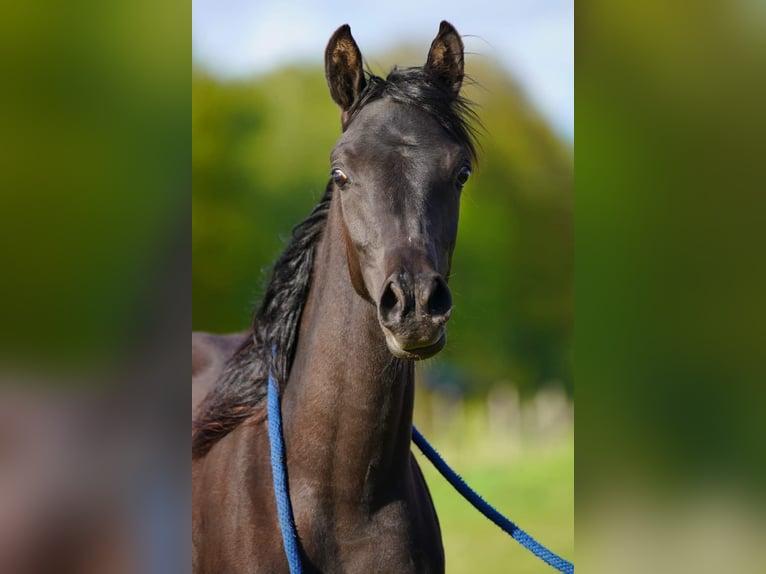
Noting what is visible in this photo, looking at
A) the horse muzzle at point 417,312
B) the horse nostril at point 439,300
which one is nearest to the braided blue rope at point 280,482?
the horse muzzle at point 417,312

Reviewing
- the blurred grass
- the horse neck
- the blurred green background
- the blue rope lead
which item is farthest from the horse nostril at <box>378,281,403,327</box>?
the blurred green background

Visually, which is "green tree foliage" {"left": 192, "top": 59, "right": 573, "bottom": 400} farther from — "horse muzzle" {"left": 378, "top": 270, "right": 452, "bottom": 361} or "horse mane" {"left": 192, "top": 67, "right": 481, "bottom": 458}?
"horse muzzle" {"left": 378, "top": 270, "right": 452, "bottom": 361}

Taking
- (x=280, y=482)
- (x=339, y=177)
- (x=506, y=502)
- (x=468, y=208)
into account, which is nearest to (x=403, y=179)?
(x=339, y=177)

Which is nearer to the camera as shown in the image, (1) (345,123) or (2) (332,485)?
(2) (332,485)

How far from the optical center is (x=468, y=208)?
19.5 meters

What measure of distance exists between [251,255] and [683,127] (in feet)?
55.7

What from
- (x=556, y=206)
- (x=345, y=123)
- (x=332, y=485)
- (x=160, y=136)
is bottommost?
(x=332, y=485)

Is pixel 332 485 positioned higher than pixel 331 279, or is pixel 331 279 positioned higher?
pixel 331 279

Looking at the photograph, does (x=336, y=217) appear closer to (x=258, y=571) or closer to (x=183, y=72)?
(x=258, y=571)

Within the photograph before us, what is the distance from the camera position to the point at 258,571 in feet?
8.40

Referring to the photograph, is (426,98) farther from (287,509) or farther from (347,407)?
(287,509)

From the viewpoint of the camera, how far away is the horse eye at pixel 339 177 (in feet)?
8.24

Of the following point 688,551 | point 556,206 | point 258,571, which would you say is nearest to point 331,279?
point 258,571

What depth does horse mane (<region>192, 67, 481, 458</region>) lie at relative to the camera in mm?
2645
